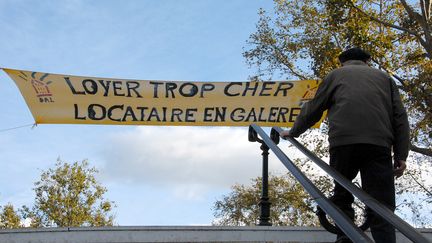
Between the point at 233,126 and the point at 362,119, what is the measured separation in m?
6.61

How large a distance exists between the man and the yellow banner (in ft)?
20.6

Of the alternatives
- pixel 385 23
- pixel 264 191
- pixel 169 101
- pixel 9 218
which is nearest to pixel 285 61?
pixel 385 23

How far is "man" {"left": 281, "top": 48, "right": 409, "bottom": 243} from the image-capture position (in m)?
3.28

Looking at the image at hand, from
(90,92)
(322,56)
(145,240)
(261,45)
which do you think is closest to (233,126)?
(90,92)

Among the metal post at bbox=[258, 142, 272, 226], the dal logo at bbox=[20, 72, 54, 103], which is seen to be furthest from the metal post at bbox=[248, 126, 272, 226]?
the dal logo at bbox=[20, 72, 54, 103]

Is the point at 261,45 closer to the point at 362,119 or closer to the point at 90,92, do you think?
the point at 90,92

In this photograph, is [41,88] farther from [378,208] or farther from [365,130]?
[378,208]

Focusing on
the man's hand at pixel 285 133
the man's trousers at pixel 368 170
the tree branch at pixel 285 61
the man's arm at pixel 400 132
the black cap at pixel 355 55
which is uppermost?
the tree branch at pixel 285 61

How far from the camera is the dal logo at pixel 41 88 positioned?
30.9 ft

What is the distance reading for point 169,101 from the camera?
991 cm

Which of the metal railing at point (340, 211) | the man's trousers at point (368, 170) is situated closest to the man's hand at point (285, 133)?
the metal railing at point (340, 211)

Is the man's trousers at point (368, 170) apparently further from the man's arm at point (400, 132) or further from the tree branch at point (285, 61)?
the tree branch at point (285, 61)

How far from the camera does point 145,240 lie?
15.6ft

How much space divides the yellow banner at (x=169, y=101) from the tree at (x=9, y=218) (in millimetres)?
26371
